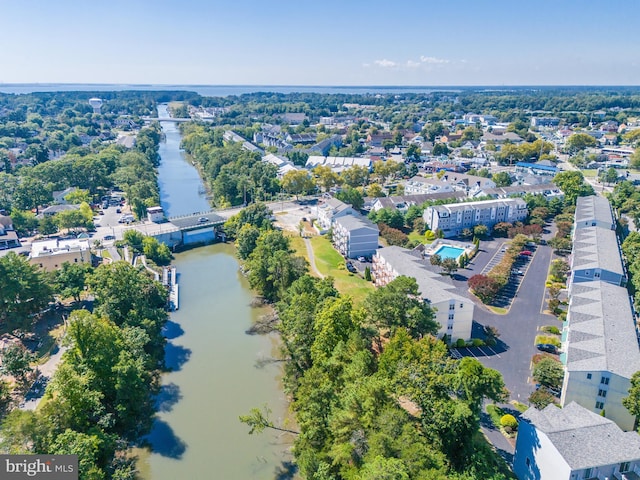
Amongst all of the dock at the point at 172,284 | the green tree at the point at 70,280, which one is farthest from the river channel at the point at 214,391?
the green tree at the point at 70,280

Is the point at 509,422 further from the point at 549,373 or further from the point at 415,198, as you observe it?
the point at 415,198

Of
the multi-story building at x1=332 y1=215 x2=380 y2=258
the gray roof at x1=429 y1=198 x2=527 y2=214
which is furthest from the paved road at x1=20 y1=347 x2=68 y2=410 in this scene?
the gray roof at x1=429 y1=198 x2=527 y2=214

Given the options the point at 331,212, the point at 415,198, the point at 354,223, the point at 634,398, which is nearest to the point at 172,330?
the point at 354,223

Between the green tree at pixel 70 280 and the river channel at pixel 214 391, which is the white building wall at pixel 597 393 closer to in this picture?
the river channel at pixel 214 391

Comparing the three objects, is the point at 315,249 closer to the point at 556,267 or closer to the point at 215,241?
the point at 215,241

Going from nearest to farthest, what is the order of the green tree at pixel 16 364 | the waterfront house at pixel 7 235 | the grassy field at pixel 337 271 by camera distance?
the green tree at pixel 16 364 → the grassy field at pixel 337 271 → the waterfront house at pixel 7 235

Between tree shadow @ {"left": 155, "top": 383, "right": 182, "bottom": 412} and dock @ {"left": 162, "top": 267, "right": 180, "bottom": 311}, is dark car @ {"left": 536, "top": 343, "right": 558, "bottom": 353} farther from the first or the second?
dock @ {"left": 162, "top": 267, "right": 180, "bottom": 311}
